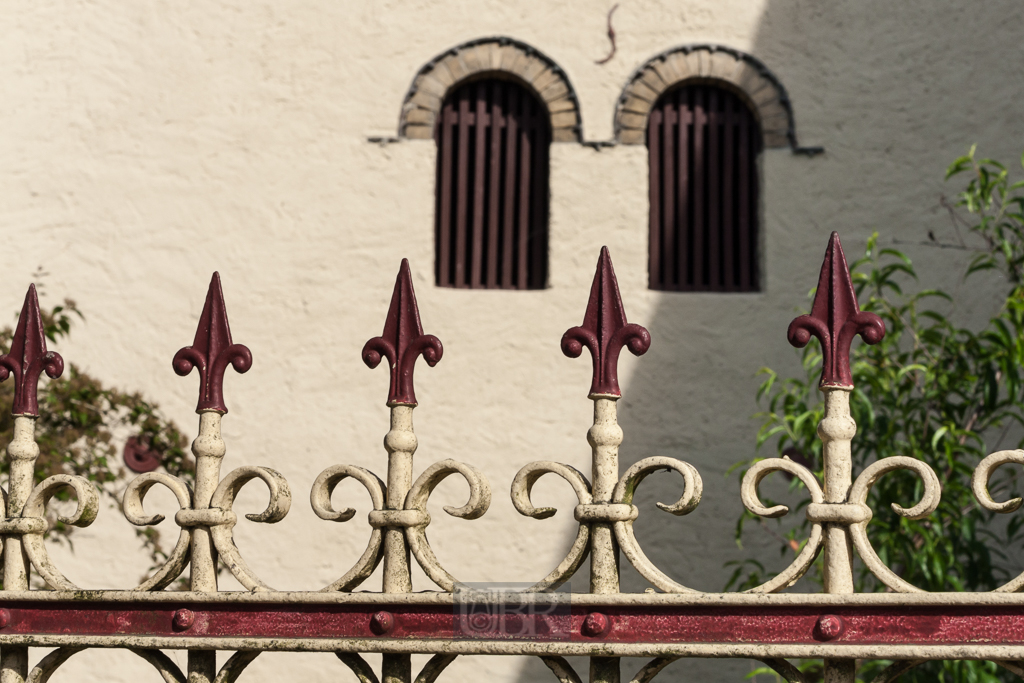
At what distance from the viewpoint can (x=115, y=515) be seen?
5.27 m

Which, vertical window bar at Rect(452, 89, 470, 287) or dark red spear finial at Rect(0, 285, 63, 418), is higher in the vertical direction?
vertical window bar at Rect(452, 89, 470, 287)

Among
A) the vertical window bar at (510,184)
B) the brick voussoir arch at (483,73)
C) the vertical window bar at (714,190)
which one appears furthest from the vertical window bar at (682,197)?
the vertical window bar at (510,184)

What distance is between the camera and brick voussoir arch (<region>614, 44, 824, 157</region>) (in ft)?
18.2

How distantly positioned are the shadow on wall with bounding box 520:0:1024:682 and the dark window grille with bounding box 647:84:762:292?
135mm

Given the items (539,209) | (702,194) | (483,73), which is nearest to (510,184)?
(539,209)

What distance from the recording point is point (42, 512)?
2.15m

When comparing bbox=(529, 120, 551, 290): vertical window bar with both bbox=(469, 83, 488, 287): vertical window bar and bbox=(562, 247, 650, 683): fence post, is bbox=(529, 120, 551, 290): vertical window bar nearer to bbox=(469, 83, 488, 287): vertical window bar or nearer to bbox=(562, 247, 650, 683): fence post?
bbox=(469, 83, 488, 287): vertical window bar

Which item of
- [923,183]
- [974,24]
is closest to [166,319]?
[923,183]

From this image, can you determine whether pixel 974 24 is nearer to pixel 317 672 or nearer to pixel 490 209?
pixel 490 209

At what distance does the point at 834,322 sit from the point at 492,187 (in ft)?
12.9

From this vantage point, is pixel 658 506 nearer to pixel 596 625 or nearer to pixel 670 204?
pixel 596 625

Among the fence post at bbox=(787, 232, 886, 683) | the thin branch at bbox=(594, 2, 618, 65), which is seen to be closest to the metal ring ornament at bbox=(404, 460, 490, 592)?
the fence post at bbox=(787, 232, 886, 683)

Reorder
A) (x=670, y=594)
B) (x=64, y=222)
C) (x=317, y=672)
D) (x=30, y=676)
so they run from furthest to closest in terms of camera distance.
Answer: (x=64, y=222), (x=317, y=672), (x=30, y=676), (x=670, y=594)

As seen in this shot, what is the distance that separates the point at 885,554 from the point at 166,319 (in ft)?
11.7
